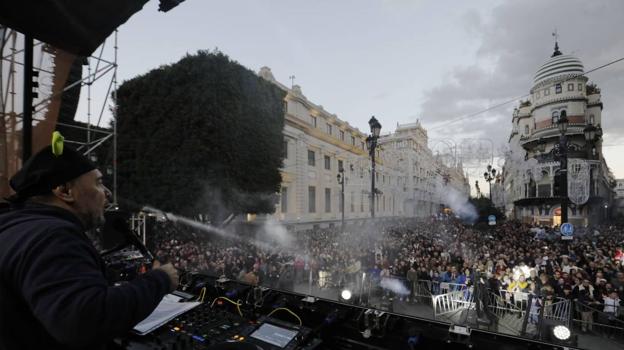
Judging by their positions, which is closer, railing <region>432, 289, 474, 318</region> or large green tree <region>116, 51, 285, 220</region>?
railing <region>432, 289, 474, 318</region>

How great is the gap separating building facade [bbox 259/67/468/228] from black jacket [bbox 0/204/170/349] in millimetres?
21372

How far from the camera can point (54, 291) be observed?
3.60ft

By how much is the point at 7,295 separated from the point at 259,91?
74.5ft

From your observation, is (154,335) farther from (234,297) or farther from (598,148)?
(598,148)

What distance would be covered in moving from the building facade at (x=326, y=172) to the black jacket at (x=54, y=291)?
21.4 m

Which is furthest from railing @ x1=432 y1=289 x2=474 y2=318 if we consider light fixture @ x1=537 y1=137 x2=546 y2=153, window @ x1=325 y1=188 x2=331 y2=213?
window @ x1=325 y1=188 x2=331 y2=213

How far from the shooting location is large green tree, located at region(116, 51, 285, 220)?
19078mm

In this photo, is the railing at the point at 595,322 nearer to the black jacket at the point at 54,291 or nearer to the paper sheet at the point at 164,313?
the paper sheet at the point at 164,313

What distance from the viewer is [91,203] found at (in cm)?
155

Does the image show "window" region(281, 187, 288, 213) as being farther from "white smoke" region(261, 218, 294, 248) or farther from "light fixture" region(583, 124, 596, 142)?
"light fixture" region(583, 124, 596, 142)

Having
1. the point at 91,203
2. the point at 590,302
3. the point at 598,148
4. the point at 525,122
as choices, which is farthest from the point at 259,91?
the point at 525,122

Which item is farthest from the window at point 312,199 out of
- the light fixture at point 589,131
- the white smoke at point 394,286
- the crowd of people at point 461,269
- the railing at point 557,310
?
the railing at point 557,310

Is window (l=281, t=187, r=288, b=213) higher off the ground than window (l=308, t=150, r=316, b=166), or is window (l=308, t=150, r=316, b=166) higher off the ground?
window (l=308, t=150, r=316, b=166)

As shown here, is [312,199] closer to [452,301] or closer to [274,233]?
[274,233]
